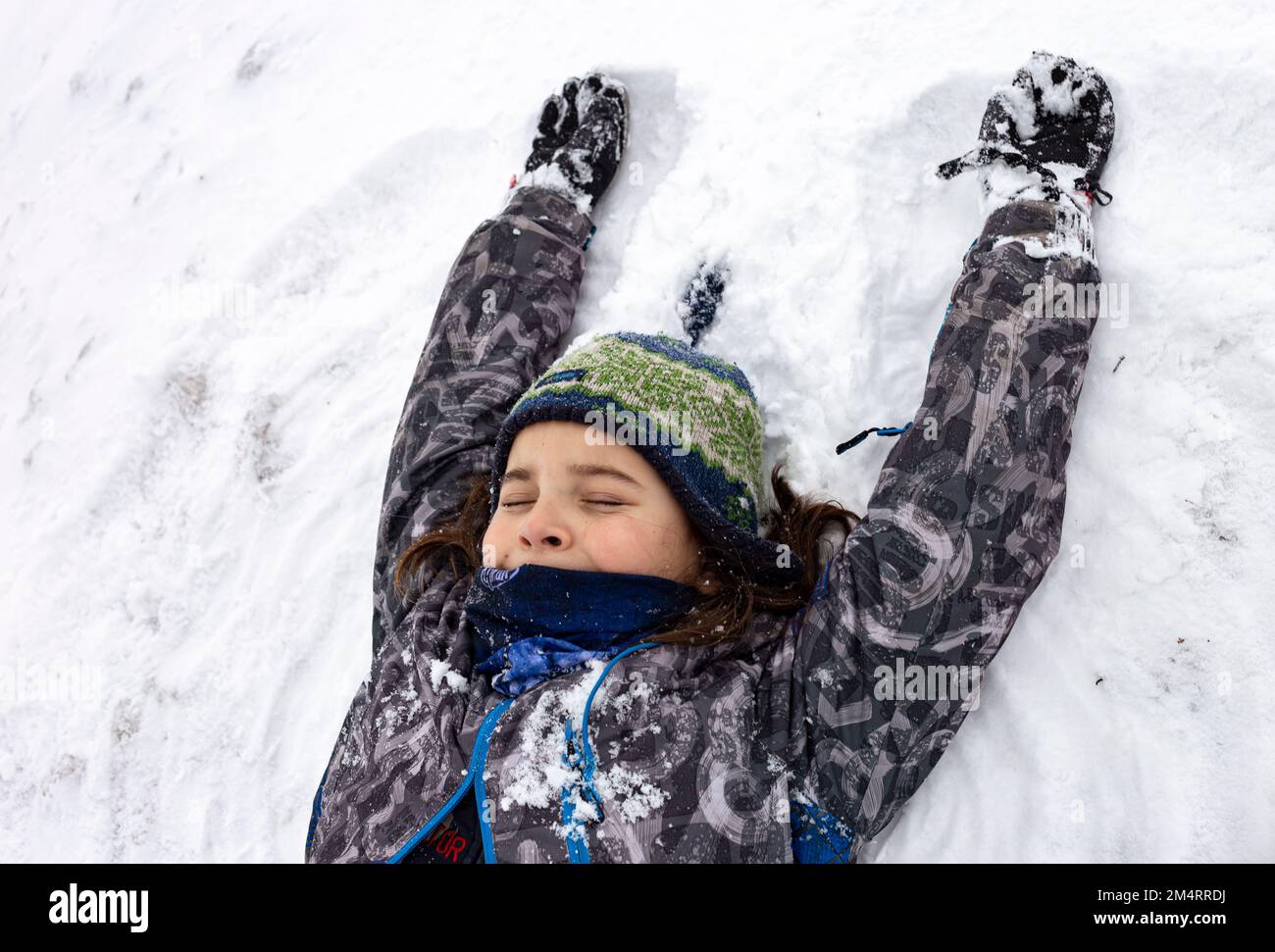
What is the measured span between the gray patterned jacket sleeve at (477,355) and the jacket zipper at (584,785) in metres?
0.82

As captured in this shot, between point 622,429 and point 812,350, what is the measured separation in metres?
0.76

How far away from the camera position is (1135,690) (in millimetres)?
2215

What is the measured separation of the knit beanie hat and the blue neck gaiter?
0.23 metres

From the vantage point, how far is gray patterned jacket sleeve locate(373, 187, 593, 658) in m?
2.77

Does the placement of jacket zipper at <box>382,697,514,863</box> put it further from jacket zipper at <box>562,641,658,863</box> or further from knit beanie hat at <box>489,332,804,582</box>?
knit beanie hat at <box>489,332,804,582</box>

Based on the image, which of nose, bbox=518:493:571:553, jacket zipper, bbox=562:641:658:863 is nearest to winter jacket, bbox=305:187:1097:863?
jacket zipper, bbox=562:641:658:863

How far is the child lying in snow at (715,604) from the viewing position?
2.05m

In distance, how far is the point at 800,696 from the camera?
2.16m
